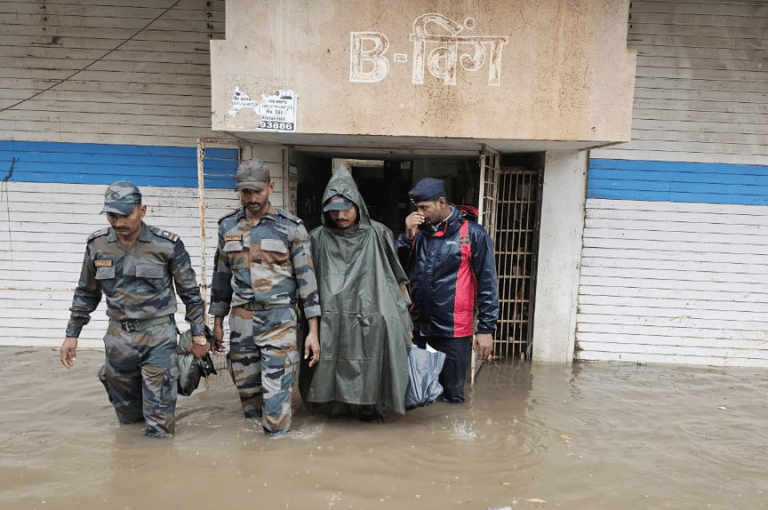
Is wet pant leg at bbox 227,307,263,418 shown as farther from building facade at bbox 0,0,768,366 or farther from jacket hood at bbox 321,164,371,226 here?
building facade at bbox 0,0,768,366

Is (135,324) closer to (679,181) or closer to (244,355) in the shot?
(244,355)

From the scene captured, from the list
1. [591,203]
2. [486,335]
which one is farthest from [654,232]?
[486,335]

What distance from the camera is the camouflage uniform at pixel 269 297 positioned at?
4074 millimetres

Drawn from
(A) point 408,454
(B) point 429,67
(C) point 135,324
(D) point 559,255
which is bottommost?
(A) point 408,454

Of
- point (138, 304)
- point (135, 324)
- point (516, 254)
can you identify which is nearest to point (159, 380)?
point (135, 324)

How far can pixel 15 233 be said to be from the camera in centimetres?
648

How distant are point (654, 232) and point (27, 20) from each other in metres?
7.24

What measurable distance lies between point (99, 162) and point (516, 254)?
15.7 feet

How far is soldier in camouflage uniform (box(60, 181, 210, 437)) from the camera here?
3869 millimetres

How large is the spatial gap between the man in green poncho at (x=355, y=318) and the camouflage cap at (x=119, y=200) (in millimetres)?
1322

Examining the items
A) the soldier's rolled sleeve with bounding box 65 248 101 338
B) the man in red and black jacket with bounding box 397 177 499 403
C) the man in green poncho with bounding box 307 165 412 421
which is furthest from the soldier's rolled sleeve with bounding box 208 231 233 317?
the man in red and black jacket with bounding box 397 177 499 403

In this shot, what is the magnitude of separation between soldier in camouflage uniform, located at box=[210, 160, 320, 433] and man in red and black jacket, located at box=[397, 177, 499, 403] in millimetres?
1045

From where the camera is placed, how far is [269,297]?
4.08m

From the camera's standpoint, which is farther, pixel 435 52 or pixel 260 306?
pixel 435 52
